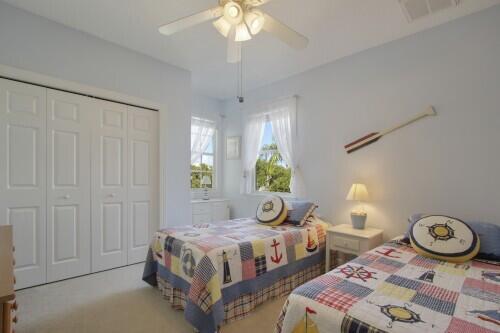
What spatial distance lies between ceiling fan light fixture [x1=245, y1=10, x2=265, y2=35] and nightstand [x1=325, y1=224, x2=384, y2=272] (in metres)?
2.12

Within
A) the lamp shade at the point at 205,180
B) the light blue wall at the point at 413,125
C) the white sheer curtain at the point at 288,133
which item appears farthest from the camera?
the lamp shade at the point at 205,180

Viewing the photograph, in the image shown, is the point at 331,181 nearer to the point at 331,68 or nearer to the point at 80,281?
the point at 331,68

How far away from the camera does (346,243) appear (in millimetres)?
2535

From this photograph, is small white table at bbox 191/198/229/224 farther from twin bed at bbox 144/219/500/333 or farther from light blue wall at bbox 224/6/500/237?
light blue wall at bbox 224/6/500/237

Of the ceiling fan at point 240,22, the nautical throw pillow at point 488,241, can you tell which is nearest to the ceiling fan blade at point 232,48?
the ceiling fan at point 240,22

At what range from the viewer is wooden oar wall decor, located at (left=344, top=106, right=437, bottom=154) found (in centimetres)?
246

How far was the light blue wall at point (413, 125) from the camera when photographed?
2189mm

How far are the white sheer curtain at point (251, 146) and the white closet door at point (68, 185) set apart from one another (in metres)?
2.38

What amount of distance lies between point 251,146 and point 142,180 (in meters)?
1.87

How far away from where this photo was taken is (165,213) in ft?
11.2

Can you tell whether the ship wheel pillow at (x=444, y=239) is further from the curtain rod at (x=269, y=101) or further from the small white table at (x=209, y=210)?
the small white table at (x=209, y=210)

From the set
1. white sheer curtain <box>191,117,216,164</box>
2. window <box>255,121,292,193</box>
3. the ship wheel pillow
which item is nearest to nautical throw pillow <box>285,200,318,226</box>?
window <box>255,121,292,193</box>

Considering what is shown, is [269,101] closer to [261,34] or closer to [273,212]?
[261,34]

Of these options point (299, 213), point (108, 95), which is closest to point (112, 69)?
point (108, 95)
